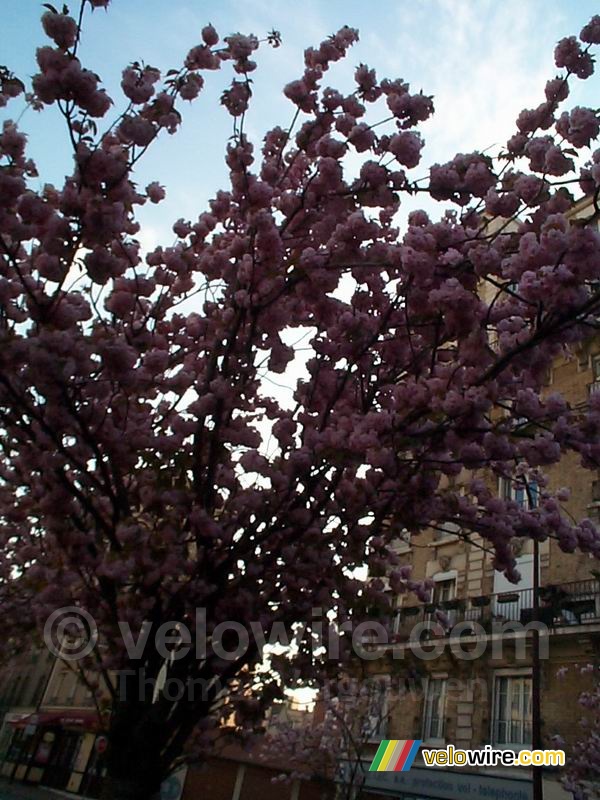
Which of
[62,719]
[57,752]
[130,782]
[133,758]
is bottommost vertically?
[57,752]

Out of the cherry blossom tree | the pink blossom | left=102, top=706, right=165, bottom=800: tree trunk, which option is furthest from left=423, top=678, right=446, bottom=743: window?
the pink blossom

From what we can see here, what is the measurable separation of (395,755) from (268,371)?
50.5 ft

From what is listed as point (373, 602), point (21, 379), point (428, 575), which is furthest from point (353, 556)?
point (428, 575)

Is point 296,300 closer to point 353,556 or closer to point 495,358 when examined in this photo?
point 495,358

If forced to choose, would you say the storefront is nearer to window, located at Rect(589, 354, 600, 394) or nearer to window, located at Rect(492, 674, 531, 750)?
window, located at Rect(492, 674, 531, 750)

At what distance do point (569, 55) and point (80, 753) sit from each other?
32.4m

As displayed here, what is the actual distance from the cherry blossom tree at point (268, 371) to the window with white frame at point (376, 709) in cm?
1225

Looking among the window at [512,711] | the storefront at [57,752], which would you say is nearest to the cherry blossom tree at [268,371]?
the window at [512,711]

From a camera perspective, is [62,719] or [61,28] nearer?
[61,28]

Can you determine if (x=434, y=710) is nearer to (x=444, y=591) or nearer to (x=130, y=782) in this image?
(x=444, y=591)

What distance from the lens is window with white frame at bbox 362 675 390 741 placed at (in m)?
16.7

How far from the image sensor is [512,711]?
592 inches

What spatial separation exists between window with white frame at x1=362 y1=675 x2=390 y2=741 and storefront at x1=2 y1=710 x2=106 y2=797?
13772mm

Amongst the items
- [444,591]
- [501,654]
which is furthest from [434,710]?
[444,591]
